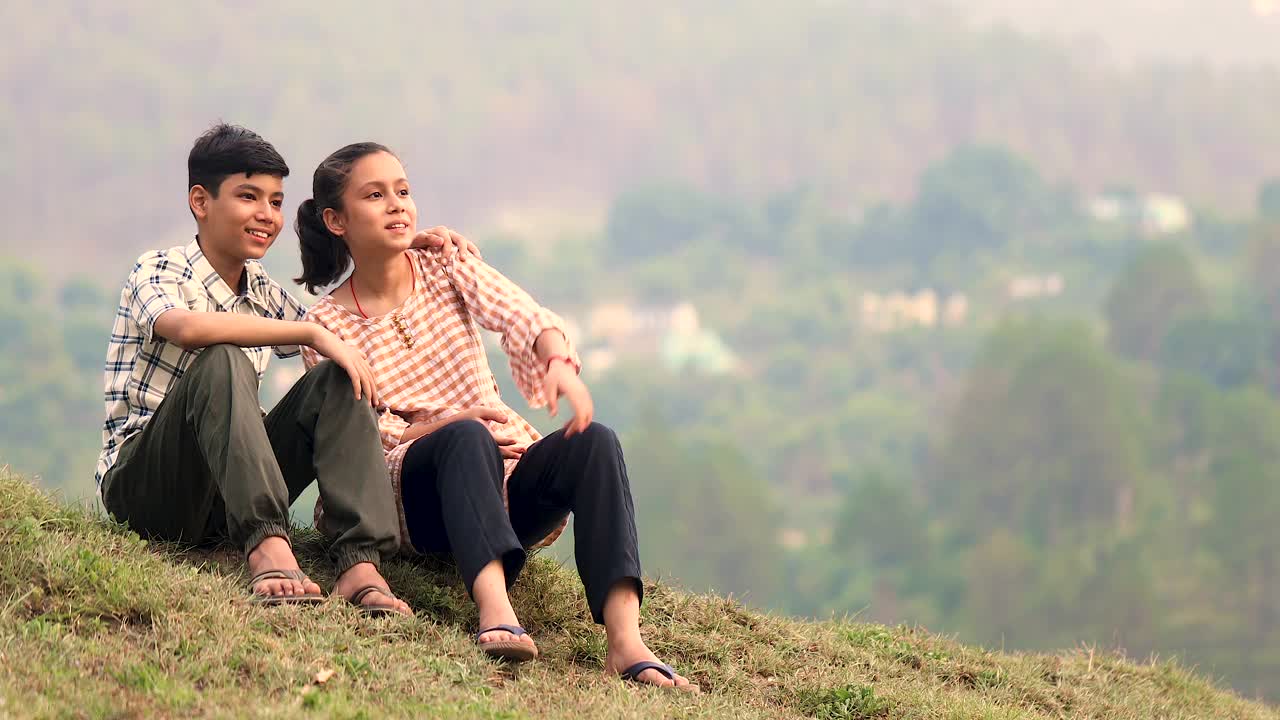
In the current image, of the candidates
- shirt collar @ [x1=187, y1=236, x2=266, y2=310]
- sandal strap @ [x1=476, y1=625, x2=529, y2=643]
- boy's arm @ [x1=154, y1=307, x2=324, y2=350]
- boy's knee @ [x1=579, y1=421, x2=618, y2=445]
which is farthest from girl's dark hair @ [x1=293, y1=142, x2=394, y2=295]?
sandal strap @ [x1=476, y1=625, x2=529, y2=643]

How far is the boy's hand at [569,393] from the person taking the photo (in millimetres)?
4211

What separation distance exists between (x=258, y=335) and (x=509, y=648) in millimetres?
1226

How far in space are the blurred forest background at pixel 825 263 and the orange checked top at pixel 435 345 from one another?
44603 mm

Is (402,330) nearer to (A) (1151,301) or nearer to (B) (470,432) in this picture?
(B) (470,432)

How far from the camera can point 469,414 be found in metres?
4.70

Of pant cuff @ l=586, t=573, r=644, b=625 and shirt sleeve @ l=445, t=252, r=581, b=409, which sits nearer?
pant cuff @ l=586, t=573, r=644, b=625

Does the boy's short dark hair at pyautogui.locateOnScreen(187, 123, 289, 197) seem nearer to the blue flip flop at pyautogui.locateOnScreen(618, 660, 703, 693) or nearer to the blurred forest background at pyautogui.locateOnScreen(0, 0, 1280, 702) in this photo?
the blue flip flop at pyautogui.locateOnScreen(618, 660, 703, 693)

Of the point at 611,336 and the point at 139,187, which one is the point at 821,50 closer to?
the point at 611,336

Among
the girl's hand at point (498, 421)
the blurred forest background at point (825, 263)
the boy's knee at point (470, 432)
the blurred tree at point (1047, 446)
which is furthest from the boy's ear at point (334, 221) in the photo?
the blurred tree at point (1047, 446)

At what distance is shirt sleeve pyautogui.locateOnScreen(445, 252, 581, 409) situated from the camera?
4594 mm

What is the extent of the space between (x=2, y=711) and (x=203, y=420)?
1.05m

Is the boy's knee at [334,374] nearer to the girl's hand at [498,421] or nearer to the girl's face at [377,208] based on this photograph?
the girl's hand at [498,421]

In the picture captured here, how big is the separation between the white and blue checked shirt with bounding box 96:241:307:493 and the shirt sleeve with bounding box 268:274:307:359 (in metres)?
0.17

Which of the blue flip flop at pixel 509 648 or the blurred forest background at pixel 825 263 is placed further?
the blurred forest background at pixel 825 263
